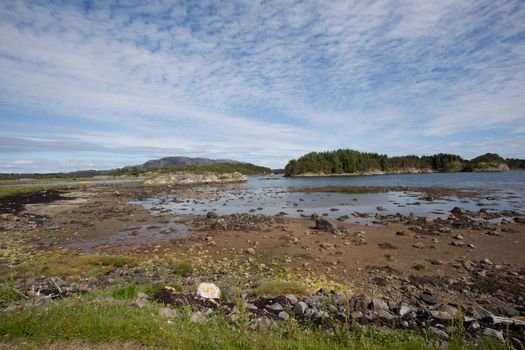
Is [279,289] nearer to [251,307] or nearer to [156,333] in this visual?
[251,307]

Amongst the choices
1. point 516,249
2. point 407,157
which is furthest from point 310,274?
point 407,157

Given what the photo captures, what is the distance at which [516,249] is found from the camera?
15.5 meters

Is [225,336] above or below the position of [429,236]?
above

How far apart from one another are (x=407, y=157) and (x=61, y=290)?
192701 millimetres

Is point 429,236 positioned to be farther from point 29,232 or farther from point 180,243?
point 29,232

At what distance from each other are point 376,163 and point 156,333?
16802cm

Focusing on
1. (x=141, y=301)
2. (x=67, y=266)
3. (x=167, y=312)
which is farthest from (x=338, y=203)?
(x=167, y=312)

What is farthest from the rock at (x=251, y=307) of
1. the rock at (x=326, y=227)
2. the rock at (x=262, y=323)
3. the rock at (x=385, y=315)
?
the rock at (x=326, y=227)

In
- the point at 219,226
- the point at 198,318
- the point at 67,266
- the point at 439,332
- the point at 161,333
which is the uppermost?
the point at 161,333

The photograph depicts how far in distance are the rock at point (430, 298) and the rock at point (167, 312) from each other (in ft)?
28.8

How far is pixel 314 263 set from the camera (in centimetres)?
1432

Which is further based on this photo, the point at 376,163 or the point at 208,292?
the point at 376,163

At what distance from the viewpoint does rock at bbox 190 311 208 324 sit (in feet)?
21.1

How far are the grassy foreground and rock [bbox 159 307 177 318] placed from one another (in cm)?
24
